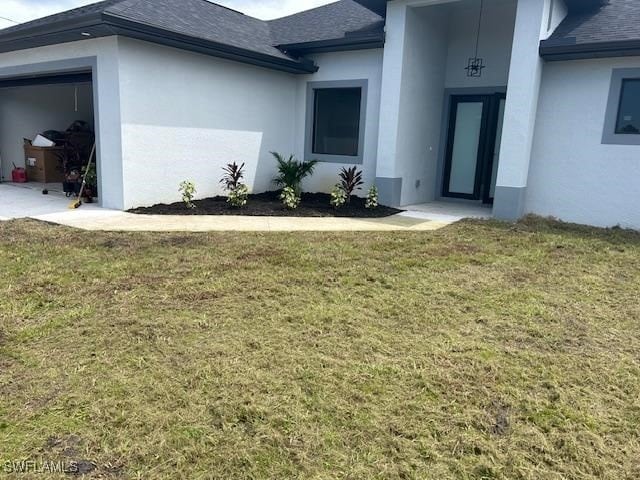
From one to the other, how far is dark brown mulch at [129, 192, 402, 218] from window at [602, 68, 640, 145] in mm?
4136

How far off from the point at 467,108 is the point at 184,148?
21.4 ft

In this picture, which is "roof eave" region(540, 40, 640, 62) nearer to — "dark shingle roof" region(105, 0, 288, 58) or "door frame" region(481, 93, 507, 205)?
"door frame" region(481, 93, 507, 205)

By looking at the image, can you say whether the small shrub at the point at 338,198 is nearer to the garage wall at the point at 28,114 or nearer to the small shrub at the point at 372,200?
the small shrub at the point at 372,200

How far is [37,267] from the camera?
5.12 m

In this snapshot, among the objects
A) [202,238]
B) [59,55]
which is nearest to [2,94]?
[59,55]

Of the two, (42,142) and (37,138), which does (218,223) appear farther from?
(37,138)

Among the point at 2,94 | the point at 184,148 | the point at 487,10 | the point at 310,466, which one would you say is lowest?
the point at 310,466

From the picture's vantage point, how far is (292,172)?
10.7m

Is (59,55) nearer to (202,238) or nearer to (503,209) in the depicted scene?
(202,238)

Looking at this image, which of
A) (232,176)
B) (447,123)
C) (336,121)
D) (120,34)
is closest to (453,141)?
(447,123)

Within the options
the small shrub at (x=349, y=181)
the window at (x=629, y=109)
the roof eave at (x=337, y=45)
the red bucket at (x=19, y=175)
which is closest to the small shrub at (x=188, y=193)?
the small shrub at (x=349, y=181)

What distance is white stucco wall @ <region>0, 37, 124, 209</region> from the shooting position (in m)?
8.24

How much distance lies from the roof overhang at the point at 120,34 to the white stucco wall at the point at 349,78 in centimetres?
85

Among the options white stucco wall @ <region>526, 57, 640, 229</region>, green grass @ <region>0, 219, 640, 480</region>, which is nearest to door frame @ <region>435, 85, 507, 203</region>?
white stucco wall @ <region>526, 57, 640, 229</region>
